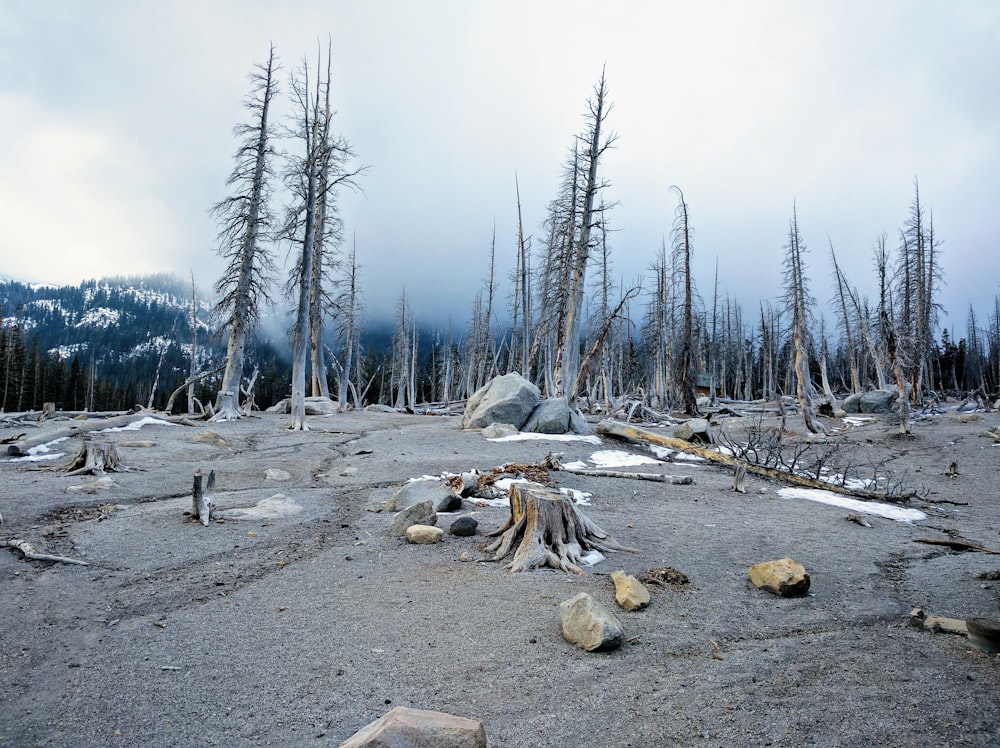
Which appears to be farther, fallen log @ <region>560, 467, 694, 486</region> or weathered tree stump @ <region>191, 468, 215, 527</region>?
fallen log @ <region>560, 467, 694, 486</region>

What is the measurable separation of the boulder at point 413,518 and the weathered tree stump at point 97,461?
6.60m

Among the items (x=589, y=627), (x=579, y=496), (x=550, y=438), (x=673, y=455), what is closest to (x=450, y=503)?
(x=579, y=496)

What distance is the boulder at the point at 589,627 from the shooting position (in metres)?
3.38

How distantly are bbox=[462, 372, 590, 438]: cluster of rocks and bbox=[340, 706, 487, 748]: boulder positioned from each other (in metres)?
12.6

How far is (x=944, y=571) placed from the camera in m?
5.04

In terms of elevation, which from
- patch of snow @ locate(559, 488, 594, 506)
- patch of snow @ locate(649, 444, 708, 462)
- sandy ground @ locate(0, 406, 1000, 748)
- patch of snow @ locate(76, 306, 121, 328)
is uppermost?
patch of snow @ locate(76, 306, 121, 328)

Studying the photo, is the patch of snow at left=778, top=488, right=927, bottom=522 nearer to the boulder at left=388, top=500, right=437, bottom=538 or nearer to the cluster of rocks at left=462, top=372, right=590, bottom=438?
the boulder at left=388, top=500, right=437, bottom=538

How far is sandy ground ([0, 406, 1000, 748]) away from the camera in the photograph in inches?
104

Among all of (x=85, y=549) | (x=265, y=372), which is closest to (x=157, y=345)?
(x=265, y=372)

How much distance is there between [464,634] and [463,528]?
2.49m

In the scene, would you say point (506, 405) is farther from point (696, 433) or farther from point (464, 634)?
point (464, 634)

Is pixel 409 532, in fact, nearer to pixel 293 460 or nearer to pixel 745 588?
pixel 745 588

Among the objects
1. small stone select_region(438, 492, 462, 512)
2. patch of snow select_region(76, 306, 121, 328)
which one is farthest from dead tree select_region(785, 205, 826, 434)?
patch of snow select_region(76, 306, 121, 328)

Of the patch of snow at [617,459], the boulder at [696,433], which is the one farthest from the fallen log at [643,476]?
the boulder at [696,433]
